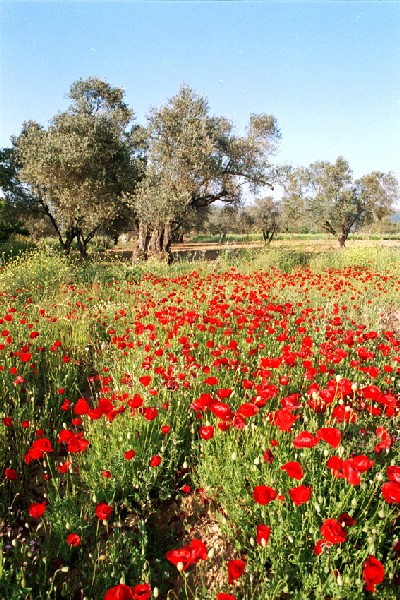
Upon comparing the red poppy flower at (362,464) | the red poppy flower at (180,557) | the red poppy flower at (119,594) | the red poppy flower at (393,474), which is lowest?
the red poppy flower at (180,557)

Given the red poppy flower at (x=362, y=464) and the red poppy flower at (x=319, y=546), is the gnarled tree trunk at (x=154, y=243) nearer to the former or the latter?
the red poppy flower at (x=362, y=464)

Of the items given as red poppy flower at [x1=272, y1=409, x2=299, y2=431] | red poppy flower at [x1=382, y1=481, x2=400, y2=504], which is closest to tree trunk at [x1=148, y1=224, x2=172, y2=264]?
red poppy flower at [x1=272, y1=409, x2=299, y2=431]

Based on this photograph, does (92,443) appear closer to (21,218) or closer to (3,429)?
(3,429)

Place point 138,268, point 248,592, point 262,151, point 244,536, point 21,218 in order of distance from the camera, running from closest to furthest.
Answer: point 248,592, point 244,536, point 138,268, point 262,151, point 21,218

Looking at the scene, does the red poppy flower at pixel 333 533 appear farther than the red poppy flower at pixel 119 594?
Yes

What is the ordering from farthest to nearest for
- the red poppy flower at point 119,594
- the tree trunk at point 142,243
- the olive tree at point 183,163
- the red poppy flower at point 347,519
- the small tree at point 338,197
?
the small tree at point 338,197
the tree trunk at point 142,243
the olive tree at point 183,163
the red poppy flower at point 347,519
the red poppy flower at point 119,594

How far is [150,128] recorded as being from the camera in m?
17.7

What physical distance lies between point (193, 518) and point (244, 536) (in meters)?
0.60

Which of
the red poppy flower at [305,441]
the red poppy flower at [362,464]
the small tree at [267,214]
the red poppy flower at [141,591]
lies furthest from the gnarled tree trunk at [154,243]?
the small tree at [267,214]

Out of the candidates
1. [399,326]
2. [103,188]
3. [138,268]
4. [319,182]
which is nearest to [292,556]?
[399,326]

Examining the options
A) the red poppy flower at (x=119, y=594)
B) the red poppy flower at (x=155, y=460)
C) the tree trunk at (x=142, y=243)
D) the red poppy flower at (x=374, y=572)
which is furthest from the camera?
the tree trunk at (x=142, y=243)

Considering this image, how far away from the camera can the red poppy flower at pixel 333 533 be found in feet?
5.22

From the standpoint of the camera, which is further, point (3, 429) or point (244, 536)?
point (3, 429)

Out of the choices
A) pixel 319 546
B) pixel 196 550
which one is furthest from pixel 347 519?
pixel 196 550
